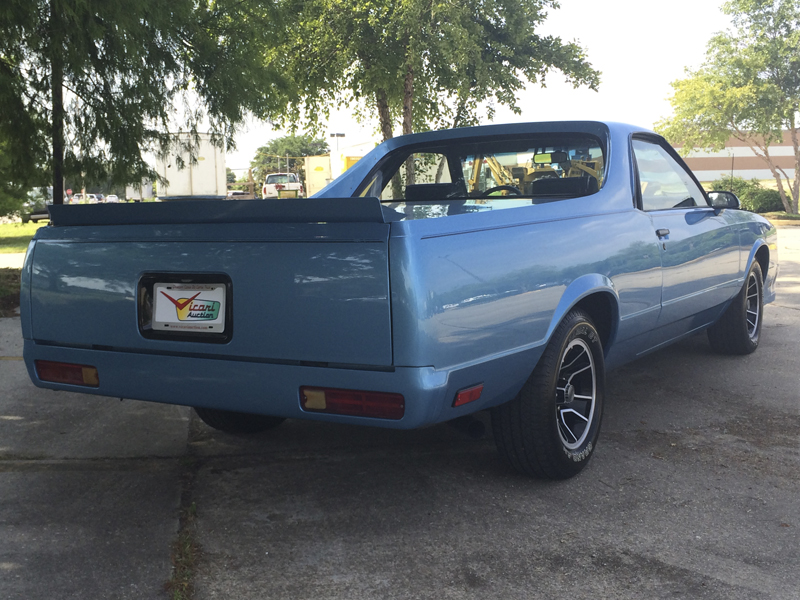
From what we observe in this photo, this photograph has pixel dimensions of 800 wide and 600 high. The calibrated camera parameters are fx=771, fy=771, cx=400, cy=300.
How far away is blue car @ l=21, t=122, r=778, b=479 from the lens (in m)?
2.69

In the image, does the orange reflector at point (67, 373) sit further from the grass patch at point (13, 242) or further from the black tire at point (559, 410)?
the grass patch at point (13, 242)

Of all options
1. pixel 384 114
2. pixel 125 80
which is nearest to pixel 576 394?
pixel 125 80

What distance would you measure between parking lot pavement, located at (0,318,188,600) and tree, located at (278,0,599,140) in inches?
398

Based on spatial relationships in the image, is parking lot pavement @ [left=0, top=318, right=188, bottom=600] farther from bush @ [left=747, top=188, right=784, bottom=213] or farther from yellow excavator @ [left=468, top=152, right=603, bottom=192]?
bush @ [left=747, top=188, right=784, bottom=213]

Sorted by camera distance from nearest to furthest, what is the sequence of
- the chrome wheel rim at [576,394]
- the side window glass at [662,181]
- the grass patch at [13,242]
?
the chrome wheel rim at [576,394] → the side window glass at [662,181] → the grass patch at [13,242]

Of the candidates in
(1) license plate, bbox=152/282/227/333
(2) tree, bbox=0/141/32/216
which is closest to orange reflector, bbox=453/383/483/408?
(1) license plate, bbox=152/282/227/333

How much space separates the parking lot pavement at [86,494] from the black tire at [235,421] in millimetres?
188

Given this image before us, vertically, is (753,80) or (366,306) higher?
(753,80)

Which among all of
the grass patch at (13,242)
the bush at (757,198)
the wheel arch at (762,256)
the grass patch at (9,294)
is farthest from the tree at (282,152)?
the wheel arch at (762,256)

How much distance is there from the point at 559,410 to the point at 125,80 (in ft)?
23.1

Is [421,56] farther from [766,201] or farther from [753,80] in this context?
[766,201]

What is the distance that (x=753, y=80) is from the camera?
2858cm

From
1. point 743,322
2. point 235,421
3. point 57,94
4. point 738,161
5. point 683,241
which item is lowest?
point 235,421

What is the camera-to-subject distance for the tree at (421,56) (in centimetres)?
1384
